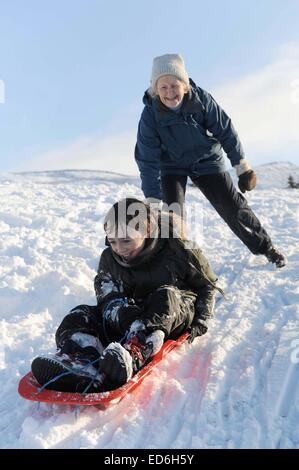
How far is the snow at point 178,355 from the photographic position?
7.69ft

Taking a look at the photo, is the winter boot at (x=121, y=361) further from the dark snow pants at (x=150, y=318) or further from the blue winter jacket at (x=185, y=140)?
the blue winter jacket at (x=185, y=140)

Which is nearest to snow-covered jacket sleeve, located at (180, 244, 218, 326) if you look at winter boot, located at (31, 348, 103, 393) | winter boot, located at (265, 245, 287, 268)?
winter boot, located at (31, 348, 103, 393)

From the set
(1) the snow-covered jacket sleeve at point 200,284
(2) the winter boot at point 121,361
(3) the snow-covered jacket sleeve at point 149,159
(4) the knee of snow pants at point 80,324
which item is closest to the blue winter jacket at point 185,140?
(3) the snow-covered jacket sleeve at point 149,159

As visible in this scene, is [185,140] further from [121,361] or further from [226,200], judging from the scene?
[121,361]

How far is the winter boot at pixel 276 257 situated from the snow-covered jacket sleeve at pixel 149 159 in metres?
1.14

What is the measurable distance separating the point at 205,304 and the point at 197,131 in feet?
5.25

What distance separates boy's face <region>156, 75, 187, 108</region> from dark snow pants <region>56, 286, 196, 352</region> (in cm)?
156

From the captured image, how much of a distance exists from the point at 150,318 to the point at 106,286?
0.48m

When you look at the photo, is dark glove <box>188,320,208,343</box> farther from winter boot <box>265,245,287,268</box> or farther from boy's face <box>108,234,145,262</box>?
Answer: winter boot <box>265,245,287,268</box>

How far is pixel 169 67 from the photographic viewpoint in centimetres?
406
